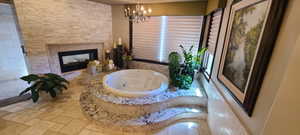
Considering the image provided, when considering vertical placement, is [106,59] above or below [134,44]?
below

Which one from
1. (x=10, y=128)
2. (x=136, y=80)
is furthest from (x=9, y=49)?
(x=136, y=80)

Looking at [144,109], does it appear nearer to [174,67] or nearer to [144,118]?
[144,118]

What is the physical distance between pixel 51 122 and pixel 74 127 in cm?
44

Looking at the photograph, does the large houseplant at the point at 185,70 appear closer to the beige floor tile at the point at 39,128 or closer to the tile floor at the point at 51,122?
the tile floor at the point at 51,122

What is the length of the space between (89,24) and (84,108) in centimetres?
236

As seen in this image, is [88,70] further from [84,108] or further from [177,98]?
[177,98]

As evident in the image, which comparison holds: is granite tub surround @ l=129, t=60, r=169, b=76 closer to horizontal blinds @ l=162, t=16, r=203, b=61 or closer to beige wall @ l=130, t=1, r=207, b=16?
horizontal blinds @ l=162, t=16, r=203, b=61

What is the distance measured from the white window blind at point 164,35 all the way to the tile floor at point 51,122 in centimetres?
217

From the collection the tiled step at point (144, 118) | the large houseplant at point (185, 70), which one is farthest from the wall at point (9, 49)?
the large houseplant at point (185, 70)

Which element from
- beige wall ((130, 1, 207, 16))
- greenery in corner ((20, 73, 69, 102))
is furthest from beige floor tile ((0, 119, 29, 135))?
beige wall ((130, 1, 207, 16))

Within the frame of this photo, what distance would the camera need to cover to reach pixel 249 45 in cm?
106

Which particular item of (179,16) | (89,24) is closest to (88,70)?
(89,24)

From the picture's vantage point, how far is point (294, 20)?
2.19 feet

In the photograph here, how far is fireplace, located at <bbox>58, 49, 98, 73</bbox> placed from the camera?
3076mm
